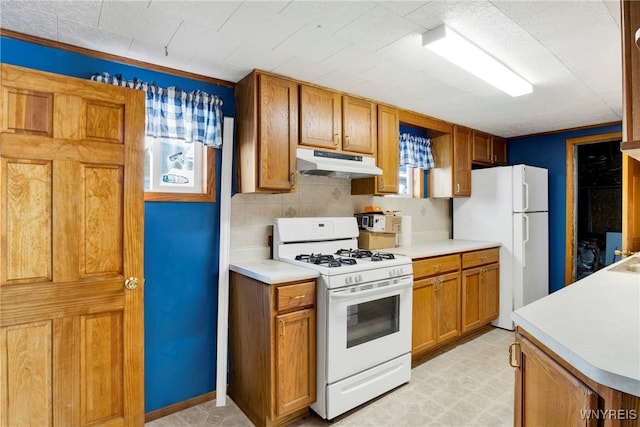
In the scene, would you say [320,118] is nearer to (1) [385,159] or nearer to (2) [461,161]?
(1) [385,159]

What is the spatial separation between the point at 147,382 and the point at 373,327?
1.57 meters

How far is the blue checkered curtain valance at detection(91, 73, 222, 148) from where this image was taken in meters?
2.25

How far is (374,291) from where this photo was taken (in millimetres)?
2418

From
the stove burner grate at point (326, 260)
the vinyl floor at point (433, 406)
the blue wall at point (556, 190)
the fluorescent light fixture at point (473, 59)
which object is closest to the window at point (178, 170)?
the stove burner grate at point (326, 260)

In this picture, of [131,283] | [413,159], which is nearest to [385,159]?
[413,159]

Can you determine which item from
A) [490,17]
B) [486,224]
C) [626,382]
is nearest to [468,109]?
[486,224]

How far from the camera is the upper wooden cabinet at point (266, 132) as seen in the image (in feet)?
7.92

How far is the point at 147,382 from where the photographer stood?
7.52 ft

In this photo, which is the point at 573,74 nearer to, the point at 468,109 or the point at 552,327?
the point at 468,109

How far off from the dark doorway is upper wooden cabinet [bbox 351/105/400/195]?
2.91 metres

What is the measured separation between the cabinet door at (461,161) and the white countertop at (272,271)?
7.96ft

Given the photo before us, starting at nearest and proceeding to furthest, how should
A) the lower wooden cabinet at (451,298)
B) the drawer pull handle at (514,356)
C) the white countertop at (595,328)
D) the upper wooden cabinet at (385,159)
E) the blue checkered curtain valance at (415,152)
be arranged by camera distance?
the white countertop at (595,328)
the drawer pull handle at (514,356)
the lower wooden cabinet at (451,298)
the upper wooden cabinet at (385,159)
the blue checkered curtain valance at (415,152)

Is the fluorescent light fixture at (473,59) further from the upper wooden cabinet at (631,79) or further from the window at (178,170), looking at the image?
the window at (178,170)

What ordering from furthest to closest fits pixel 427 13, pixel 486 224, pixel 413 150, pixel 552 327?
pixel 486 224 → pixel 413 150 → pixel 427 13 → pixel 552 327
